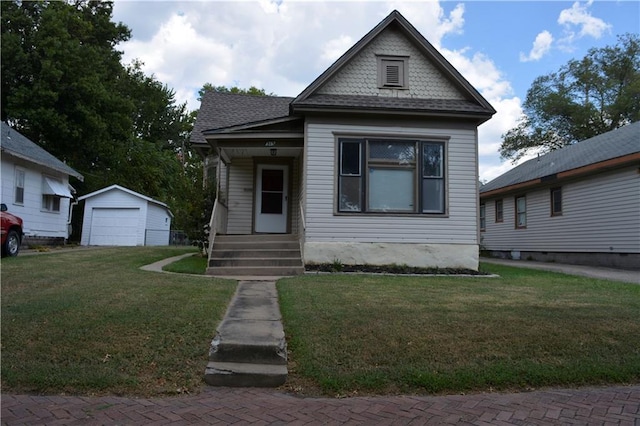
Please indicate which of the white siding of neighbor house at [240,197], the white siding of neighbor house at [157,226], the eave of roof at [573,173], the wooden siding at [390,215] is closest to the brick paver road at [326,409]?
the wooden siding at [390,215]

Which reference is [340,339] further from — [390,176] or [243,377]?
[390,176]

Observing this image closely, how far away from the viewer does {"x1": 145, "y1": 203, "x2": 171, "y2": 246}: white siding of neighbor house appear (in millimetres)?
24750

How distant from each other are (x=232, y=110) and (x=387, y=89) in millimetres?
6417

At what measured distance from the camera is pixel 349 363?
4531 millimetres

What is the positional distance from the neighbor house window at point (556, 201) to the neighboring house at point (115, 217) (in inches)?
741

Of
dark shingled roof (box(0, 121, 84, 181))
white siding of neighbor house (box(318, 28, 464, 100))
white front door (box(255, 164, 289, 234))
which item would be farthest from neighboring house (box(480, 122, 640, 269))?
dark shingled roof (box(0, 121, 84, 181))

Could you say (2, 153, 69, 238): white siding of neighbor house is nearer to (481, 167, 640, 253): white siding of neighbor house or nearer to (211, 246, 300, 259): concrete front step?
(211, 246, 300, 259): concrete front step

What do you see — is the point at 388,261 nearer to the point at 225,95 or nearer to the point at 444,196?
the point at 444,196

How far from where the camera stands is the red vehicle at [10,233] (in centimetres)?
1156

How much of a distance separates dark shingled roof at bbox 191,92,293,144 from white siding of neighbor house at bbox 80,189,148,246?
9161 millimetres

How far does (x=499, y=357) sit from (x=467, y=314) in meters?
1.27

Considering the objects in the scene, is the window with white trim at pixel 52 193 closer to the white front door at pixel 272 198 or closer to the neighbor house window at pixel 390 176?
the white front door at pixel 272 198

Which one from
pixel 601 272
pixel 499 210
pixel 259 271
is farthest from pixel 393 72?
pixel 499 210

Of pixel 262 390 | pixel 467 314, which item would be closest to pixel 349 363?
pixel 262 390
